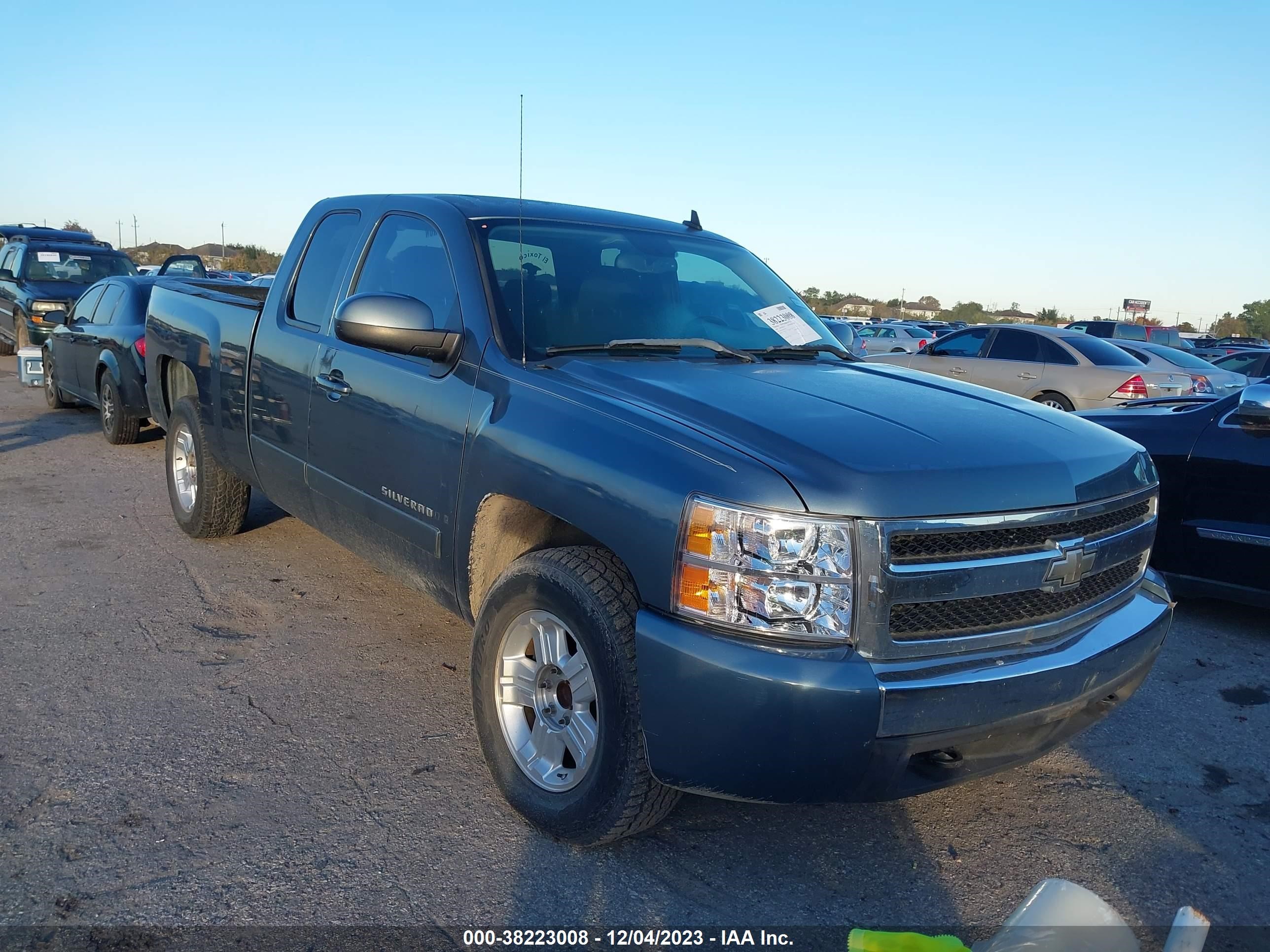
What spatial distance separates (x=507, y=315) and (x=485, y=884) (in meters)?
1.81

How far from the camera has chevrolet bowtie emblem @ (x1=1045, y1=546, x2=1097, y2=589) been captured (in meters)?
2.69

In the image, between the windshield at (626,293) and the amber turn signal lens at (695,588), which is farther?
the windshield at (626,293)

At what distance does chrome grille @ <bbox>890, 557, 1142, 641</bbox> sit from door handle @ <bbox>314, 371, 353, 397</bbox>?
7.87 feet

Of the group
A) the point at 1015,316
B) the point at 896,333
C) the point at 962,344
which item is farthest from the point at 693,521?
the point at 1015,316

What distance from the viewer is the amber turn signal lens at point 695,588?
2.47m

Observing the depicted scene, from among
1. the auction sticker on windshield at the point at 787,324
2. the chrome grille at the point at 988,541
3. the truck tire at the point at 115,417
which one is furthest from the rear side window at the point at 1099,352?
the truck tire at the point at 115,417

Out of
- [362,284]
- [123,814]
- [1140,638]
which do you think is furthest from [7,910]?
[1140,638]

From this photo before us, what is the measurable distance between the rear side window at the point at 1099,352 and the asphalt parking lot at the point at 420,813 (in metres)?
7.82

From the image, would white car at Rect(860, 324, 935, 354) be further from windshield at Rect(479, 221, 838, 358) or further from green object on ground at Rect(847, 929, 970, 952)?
green object on ground at Rect(847, 929, 970, 952)

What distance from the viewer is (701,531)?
247cm

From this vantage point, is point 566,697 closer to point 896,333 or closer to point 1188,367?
point 1188,367

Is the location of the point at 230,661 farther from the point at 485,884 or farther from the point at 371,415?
the point at 485,884

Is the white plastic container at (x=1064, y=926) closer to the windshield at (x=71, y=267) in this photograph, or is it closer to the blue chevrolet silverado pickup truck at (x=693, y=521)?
the blue chevrolet silverado pickup truck at (x=693, y=521)

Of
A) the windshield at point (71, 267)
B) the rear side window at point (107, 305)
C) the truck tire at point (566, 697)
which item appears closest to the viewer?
the truck tire at point (566, 697)
